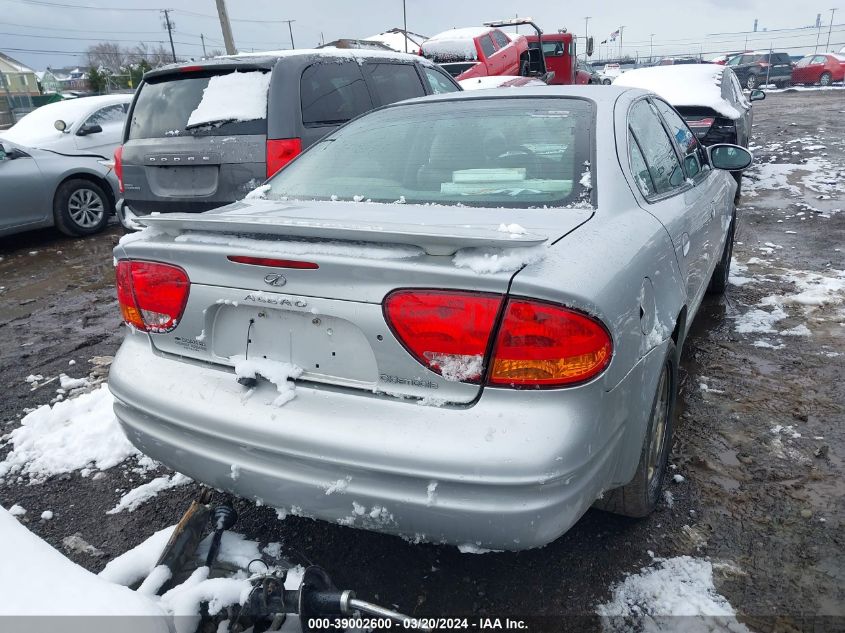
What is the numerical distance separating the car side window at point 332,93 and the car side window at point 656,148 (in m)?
2.57

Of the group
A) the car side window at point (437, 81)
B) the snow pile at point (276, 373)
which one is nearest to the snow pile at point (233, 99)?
the car side window at point (437, 81)

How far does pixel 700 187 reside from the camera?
3.33 metres

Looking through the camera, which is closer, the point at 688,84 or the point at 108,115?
the point at 688,84

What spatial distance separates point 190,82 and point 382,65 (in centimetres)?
163

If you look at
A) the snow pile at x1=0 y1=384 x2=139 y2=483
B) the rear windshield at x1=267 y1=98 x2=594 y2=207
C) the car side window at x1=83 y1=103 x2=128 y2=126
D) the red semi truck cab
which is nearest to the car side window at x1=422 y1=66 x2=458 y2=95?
the rear windshield at x1=267 y1=98 x2=594 y2=207

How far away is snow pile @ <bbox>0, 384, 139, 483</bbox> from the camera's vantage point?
2.97m

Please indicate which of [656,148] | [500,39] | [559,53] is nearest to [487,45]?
[500,39]

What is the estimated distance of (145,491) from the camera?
2.74m

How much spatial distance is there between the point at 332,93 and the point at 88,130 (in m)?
6.13

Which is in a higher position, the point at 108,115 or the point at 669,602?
the point at 108,115

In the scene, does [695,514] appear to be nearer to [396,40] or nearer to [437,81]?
[437,81]

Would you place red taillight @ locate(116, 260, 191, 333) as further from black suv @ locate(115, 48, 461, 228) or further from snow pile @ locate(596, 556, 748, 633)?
black suv @ locate(115, 48, 461, 228)

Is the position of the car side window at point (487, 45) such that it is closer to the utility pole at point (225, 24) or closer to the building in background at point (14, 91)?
the utility pole at point (225, 24)

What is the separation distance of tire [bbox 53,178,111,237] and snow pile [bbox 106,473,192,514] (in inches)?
233
